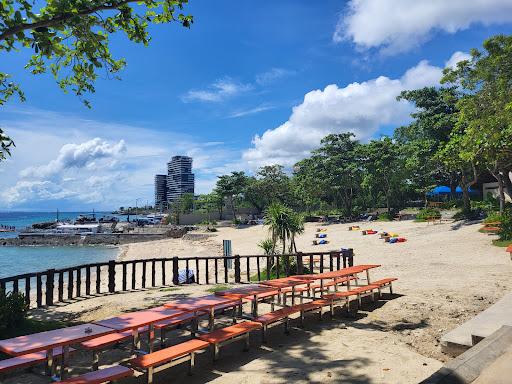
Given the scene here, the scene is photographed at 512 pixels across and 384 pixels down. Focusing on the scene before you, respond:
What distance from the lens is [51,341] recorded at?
462 cm

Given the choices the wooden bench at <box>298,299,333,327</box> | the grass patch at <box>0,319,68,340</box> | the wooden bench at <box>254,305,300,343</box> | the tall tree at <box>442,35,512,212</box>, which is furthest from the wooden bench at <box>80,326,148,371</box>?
the tall tree at <box>442,35,512,212</box>

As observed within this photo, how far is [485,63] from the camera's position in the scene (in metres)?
20.1

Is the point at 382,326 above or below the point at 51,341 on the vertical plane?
below

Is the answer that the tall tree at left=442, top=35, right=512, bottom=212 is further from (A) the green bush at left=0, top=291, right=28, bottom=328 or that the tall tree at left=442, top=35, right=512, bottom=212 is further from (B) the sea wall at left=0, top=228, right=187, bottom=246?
(B) the sea wall at left=0, top=228, right=187, bottom=246

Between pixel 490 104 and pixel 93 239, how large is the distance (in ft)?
183

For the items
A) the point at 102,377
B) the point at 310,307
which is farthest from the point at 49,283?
the point at 310,307

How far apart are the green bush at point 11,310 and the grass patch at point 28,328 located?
9 centimetres

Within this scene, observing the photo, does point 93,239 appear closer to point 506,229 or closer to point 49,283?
point 49,283

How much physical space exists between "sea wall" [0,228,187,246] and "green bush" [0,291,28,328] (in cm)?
5024

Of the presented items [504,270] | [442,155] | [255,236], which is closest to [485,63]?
[442,155]

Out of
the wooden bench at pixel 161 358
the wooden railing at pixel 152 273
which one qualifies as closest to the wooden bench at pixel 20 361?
the wooden bench at pixel 161 358

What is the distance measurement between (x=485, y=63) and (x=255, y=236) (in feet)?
95.4

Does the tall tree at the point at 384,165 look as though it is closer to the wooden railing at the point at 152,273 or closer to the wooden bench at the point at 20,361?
the wooden railing at the point at 152,273

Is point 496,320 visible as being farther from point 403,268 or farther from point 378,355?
point 403,268
